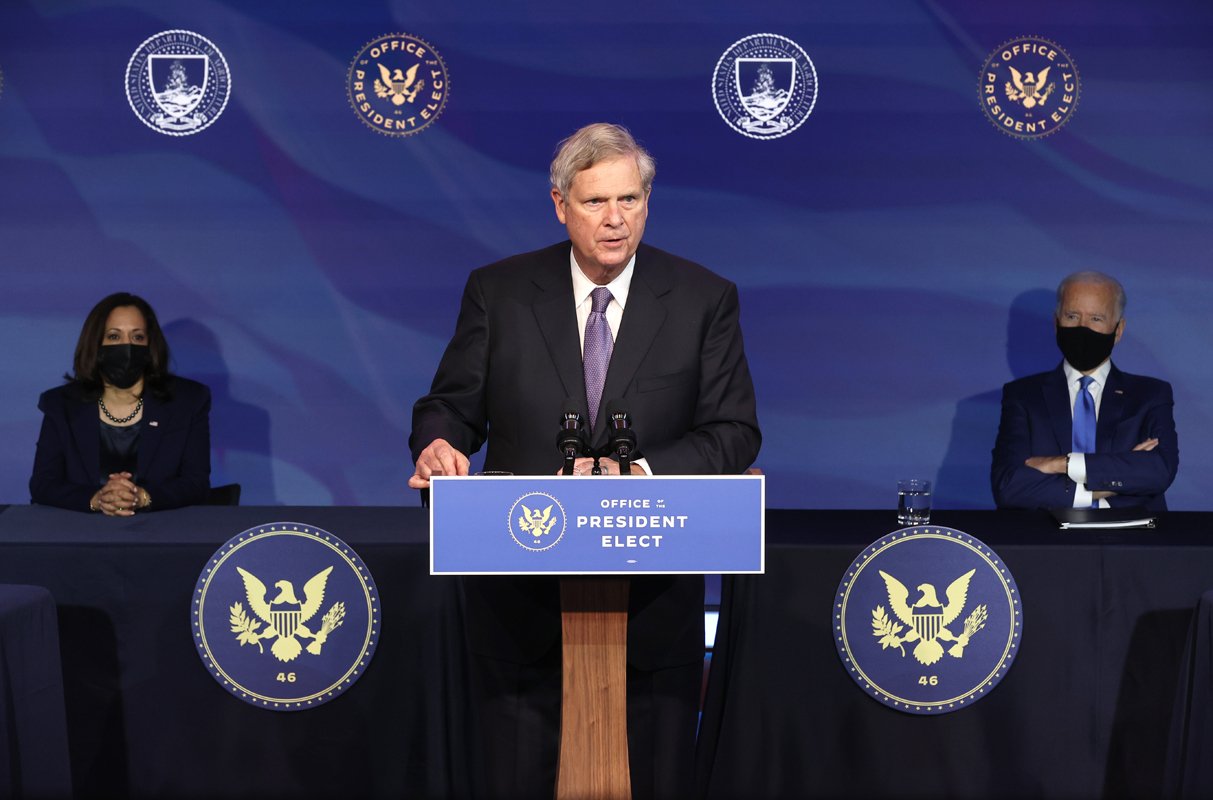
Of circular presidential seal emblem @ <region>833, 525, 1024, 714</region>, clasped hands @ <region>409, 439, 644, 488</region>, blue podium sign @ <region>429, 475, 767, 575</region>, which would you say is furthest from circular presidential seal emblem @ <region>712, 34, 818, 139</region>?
blue podium sign @ <region>429, 475, 767, 575</region>

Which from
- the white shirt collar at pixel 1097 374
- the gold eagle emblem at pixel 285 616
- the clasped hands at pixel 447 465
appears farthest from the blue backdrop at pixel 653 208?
the clasped hands at pixel 447 465

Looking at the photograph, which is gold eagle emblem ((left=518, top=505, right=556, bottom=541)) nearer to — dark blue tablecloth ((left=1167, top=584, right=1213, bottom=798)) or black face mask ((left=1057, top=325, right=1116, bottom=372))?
dark blue tablecloth ((left=1167, top=584, right=1213, bottom=798))

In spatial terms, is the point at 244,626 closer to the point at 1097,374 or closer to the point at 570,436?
the point at 570,436

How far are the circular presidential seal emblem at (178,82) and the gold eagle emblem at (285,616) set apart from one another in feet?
8.87

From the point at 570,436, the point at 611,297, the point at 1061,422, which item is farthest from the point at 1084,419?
the point at 570,436

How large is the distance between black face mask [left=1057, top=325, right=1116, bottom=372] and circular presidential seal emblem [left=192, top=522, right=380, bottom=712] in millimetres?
2507

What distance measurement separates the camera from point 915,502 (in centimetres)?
307

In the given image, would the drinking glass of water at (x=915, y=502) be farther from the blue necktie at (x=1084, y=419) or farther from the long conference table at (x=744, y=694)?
the blue necktie at (x=1084, y=419)

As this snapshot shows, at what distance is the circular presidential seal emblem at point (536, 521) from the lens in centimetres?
188

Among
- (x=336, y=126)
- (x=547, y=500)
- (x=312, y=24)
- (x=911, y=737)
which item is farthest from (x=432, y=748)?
(x=312, y=24)

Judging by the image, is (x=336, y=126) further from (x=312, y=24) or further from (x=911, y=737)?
(x=911, y=737)

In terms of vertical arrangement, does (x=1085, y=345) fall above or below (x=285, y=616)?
above

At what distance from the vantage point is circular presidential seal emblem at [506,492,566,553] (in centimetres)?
188

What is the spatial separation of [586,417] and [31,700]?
1377mm
